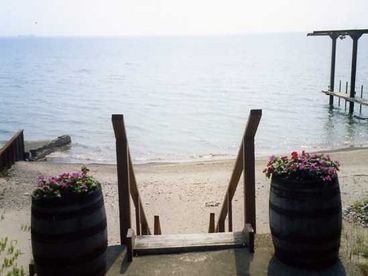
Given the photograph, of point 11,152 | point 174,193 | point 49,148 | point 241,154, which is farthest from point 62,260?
point 49,148

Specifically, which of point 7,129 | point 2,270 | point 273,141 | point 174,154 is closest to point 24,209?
point 2,270

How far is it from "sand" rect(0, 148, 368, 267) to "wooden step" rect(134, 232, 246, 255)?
13.6 feet

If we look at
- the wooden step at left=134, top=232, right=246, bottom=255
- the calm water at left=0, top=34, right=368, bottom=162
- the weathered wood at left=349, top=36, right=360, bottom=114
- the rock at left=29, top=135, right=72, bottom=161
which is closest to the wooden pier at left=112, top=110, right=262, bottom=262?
the wooden step at left=134, top=232, right=246, bottom=255

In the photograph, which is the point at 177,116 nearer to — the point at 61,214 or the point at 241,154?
the point at 241,154

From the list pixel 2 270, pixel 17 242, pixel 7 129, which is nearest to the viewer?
pixel 2 270

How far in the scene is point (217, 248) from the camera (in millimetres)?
4984

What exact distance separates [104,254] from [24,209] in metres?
8.99

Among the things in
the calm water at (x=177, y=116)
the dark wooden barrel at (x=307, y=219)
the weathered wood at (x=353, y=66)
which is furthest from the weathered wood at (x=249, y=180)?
the weathered wood at (x=353, y=66)

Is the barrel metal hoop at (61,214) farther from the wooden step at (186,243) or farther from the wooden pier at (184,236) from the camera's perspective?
the wooden step at (186,243)

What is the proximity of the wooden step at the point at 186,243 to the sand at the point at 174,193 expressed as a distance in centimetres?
413

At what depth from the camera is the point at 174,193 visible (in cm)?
1545

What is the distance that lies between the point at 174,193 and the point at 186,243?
34.1ft

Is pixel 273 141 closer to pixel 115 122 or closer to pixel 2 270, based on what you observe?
pixel 2 270

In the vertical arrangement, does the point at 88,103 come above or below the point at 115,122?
below
